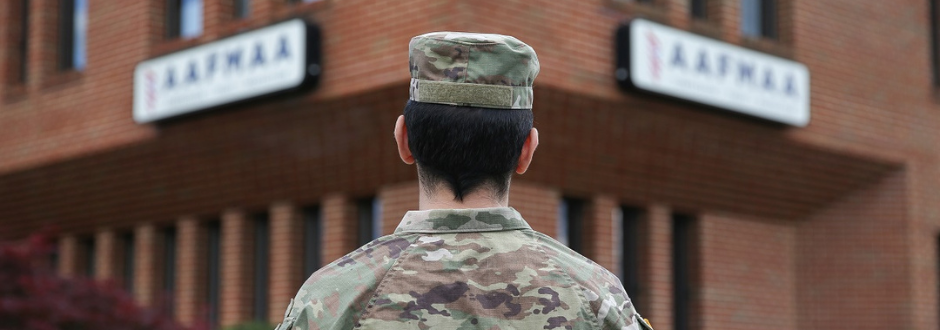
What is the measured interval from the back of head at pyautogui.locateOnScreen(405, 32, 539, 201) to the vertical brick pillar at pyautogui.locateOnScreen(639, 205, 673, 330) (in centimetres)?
1225

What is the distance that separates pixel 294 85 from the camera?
1240 cm

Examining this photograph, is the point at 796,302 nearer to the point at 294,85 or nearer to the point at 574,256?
the point at 294,85

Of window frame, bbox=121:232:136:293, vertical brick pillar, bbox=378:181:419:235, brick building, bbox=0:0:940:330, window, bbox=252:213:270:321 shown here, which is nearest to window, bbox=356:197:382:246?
brick building, bbox=0:0:940:330

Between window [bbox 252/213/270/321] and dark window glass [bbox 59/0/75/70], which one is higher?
dark window glass [bbox 59/0/75/70]

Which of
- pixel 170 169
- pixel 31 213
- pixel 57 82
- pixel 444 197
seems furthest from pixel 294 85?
pixel 444 197

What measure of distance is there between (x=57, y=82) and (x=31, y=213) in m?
2.26

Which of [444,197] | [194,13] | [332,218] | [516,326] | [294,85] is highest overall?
[194,13]

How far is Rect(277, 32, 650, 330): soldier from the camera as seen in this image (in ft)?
7.19

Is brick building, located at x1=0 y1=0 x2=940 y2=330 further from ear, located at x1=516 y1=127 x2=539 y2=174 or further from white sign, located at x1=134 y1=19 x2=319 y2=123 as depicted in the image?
ear, located at x1=516 y1=127 x2=539 y2=174

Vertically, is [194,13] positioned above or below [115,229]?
above

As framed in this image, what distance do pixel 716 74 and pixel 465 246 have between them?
36.7 feet

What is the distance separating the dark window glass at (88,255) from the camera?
1739cm

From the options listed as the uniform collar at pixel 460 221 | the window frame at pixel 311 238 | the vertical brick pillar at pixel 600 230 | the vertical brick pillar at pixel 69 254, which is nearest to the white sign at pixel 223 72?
the window frame at pixel 311 238

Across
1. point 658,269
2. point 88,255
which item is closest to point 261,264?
point 88,255
